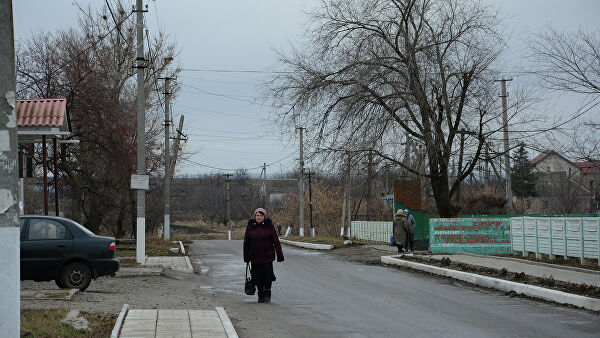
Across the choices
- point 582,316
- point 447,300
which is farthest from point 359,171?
point 582,316

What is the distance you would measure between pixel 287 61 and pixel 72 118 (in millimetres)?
9219

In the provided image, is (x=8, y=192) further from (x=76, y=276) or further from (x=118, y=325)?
(x=76, y=276)

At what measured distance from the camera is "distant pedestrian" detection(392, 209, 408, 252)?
89.5 ft

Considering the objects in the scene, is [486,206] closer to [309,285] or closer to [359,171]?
[359,171]

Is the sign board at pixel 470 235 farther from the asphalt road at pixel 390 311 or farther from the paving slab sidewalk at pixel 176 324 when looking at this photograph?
the paving slab sidewalk at pixel 176 324

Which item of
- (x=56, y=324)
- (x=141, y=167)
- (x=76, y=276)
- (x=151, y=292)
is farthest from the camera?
(x=141, y=167)

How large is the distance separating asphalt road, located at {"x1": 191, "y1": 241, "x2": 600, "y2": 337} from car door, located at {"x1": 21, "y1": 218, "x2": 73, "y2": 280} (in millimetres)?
3253

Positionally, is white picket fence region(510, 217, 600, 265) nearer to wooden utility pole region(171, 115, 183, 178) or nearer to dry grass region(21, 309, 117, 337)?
dry grass region(21, 309, 117, 337)

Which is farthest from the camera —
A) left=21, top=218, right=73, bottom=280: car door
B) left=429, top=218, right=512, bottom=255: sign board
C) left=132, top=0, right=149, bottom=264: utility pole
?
left=429, top=218, right=512, bottom=255: sign board

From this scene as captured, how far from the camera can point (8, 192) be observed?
5945 millimetres

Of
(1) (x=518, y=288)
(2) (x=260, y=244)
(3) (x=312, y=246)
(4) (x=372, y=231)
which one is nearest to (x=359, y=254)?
(3) (x=312, y=246)

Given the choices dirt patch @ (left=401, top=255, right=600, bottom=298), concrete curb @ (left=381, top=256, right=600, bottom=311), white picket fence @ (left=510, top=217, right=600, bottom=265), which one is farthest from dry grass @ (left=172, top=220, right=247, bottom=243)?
concrete curb @ (left=381, top=256, right=600, bottom=311)

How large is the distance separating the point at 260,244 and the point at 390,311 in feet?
9.50

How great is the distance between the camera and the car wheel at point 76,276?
13.9m
